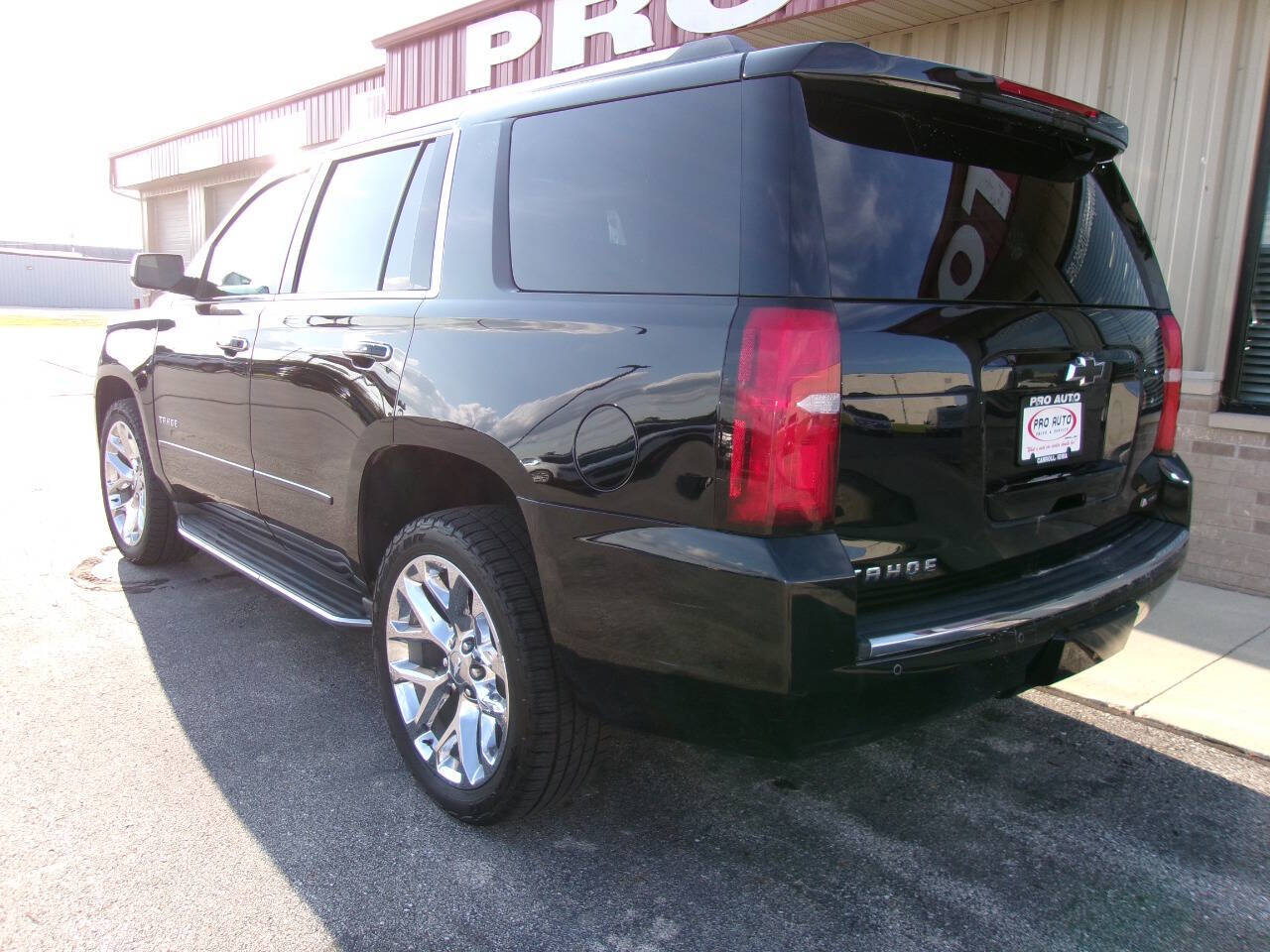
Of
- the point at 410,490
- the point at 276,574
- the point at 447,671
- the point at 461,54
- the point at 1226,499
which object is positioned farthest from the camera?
the point at 461,54

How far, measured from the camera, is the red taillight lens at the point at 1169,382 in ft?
9.87

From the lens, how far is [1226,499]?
4.99 m

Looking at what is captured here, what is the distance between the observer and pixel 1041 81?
557cm

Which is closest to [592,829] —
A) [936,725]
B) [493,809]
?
[493,809]

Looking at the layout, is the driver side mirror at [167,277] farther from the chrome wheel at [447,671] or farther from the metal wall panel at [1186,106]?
the metal wall panel at [1186,106]

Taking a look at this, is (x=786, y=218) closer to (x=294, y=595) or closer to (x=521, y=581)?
(x=521, y=581)

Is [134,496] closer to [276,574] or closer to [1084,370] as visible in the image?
[276,574]

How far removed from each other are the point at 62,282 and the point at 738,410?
57.2 metres

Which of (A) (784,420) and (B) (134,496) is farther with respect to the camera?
(B) (134,496)

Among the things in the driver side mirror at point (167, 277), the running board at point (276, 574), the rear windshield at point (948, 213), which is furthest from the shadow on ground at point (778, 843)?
the driver side mirror at point (167, 277)

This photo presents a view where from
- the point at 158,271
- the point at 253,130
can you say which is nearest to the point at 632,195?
the point at 158,271

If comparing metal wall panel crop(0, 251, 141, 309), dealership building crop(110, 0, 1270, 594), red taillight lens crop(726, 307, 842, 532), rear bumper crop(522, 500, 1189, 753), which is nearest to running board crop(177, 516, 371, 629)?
rear bumper crop(522, 500, 1189, 753)

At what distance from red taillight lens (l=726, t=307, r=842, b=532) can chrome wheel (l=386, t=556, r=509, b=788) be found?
91cm

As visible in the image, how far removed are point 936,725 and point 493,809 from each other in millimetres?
1638
